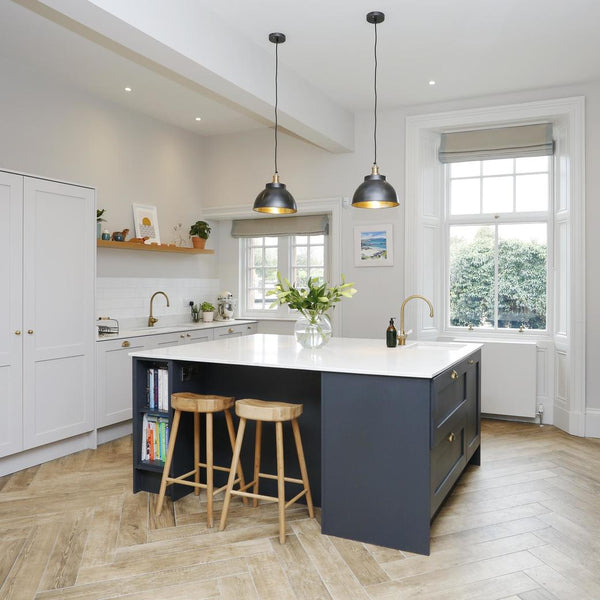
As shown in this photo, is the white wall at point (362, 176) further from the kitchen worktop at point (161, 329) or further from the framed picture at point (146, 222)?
the kitchen worktop at point (161, 329)

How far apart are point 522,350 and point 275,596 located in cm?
372

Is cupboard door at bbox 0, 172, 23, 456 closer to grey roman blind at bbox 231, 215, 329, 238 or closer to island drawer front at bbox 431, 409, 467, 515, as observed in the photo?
island drawer front at bbox 431, 409, 467, 515

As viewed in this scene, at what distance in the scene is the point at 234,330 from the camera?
6.31 meters

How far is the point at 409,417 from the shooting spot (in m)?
2.69

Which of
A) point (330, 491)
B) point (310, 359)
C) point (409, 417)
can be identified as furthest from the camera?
point (310, 359)

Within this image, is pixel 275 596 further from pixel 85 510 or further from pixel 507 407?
pixel 507 407

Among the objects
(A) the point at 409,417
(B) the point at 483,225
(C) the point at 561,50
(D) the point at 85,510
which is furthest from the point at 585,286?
(D) the point at 85,510

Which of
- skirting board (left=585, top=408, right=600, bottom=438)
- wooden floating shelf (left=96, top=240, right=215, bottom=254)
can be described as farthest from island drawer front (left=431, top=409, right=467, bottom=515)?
wooden floating shelf (left=96, top=240, right=215, bottom=254)

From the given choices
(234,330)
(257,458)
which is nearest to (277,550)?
(257,458)

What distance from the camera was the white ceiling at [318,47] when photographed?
136 inches

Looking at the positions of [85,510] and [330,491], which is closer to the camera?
[330,491]

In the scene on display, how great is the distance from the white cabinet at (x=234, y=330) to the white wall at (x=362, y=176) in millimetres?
1330

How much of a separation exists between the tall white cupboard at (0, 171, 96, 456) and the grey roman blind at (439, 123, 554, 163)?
3397 millimetres

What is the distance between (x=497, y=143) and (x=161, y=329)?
3671mm
